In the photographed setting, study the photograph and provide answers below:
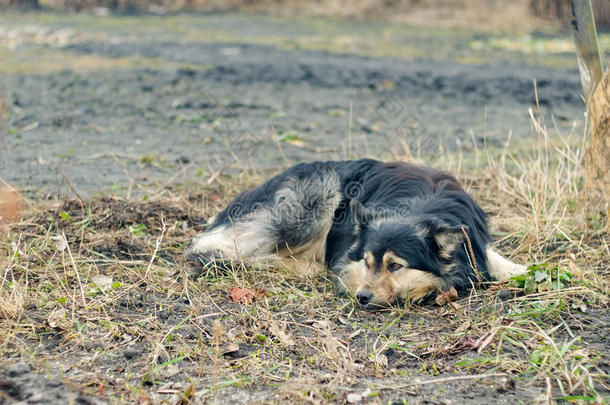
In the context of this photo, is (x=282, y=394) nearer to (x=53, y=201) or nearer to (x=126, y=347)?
(x=126, y=347)

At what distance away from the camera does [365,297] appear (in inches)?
190

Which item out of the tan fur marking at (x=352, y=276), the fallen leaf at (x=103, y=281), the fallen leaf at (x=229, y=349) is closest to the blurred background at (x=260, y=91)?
the fallen leaf at (x=103, y=281)

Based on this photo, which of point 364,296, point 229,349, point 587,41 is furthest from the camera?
point 587,41

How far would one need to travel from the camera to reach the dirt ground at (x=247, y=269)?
372 centimetres

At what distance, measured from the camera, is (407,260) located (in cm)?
492

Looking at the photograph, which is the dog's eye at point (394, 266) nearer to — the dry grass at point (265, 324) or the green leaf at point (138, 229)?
the dry grass at point (265, 324)

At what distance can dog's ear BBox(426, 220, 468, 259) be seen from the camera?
193 inches

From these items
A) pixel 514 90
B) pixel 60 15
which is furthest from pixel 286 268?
pixel 60 15

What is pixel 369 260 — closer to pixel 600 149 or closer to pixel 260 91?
pixel 600 149

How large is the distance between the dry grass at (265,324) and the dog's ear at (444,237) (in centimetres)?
41

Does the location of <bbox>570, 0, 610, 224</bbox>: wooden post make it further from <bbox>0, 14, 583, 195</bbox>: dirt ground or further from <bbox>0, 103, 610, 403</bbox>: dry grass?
<bbox>0, 14, 583, 195</bbox>: dirt ground

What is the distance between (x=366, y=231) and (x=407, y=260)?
47 centimetres

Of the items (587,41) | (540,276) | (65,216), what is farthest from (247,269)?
(587,41)

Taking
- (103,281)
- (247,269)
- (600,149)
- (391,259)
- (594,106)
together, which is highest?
(594,106)
